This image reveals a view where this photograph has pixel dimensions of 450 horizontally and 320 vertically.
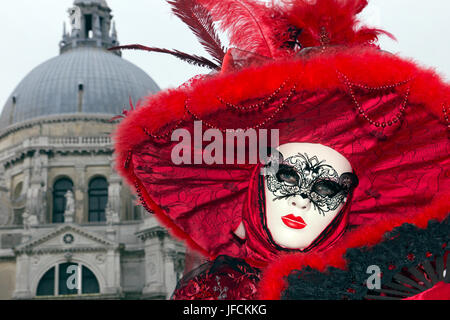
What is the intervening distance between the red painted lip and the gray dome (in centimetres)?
4179

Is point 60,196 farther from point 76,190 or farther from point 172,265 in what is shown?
point 172,265

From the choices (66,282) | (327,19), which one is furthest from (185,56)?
(66,282)

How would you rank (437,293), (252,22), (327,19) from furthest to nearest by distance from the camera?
(252,22)
(327,19)
(437,293)

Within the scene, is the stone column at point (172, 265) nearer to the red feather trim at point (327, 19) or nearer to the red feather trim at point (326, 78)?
the red feather trim at point (327, 19)

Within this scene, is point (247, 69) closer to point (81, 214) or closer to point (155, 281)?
point (155, 281)

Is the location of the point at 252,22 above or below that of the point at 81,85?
below

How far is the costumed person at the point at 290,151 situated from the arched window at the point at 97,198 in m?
39.3

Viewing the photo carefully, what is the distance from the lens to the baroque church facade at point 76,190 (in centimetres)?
3572

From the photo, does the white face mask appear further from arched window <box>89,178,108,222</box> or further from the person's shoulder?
arched window <box>89,178,108,222</box>

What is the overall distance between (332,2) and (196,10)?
72 centimetres

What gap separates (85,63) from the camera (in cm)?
4838

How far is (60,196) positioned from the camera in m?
42.6

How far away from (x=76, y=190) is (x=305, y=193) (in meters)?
40.0

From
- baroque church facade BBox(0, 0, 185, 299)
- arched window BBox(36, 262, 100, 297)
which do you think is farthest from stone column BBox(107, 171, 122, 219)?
arched window BBox(36, 262, 100, 297)
